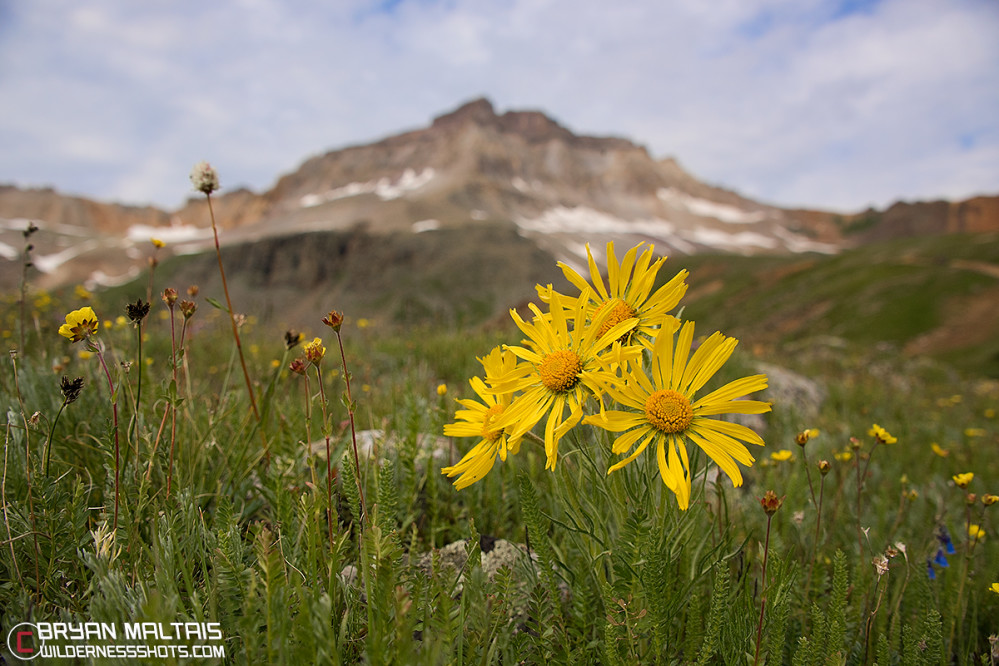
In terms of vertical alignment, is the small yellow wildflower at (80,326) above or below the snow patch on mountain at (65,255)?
below

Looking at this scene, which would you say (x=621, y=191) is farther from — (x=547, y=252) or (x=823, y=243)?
(x=547, y=252)

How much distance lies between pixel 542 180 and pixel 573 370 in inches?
7272

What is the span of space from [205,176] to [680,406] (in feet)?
6.34

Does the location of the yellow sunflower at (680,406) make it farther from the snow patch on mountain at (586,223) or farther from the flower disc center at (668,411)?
the snow patch on mountain at (586,223)

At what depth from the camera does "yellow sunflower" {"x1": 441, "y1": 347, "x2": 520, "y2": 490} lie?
4.42ft

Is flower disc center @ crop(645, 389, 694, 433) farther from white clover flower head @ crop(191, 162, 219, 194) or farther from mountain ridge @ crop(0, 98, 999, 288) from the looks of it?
mountain ridge @ crop(0, 98, 999, 288)

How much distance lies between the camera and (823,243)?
172 meters

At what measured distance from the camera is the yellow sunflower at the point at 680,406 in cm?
113

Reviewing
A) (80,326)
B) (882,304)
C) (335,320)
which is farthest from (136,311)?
(882,304)

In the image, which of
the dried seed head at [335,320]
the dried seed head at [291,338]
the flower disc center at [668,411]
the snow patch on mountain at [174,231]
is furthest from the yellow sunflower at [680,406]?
the snow patch on mountain at [174,231]

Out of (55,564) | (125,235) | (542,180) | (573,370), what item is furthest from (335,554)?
(125,235)

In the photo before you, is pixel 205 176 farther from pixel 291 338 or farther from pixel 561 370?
pixel 561 370

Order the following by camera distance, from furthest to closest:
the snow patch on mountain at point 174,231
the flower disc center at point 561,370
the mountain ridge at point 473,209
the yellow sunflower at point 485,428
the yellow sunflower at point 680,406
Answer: the snow patch on mountain at point 174,231 → the mountain ridge at point 473,209 → the yellow sunflower at point 485,428 → the flower disc center at point 561,370 → the yellow sunflower at point 680,406

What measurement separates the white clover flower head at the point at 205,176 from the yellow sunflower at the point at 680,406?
1.75 metres
